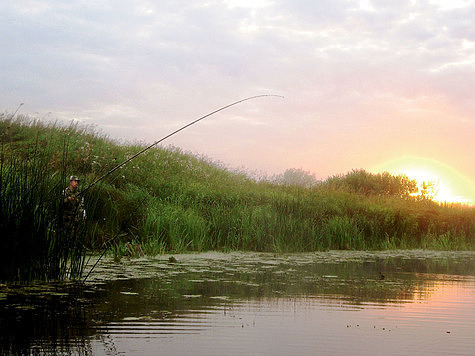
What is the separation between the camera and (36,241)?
22.2 ft

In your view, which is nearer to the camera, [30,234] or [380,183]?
[30,234]

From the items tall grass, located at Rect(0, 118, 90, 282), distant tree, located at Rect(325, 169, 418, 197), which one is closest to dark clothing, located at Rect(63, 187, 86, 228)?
tall grass, located at Rect(0, 118, 90, 282)

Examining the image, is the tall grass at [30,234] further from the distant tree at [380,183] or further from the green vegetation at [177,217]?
the distant tree at [380,183]

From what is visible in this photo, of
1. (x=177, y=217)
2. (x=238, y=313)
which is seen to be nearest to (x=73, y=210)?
(x=238, y=313)

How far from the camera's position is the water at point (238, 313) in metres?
4.51

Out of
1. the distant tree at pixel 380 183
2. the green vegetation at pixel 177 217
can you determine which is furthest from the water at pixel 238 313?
the distant tree at pixel 380 183

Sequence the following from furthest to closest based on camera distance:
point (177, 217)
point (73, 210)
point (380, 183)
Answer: point (380, 183) → point (177, 217) → point (73, 210)

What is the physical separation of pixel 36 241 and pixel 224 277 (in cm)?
306

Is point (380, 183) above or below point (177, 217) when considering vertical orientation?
above

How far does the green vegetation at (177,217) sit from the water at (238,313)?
30.5 inches

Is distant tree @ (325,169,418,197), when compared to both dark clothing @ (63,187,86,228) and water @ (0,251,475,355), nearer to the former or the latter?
water @ (0,251,475,355)

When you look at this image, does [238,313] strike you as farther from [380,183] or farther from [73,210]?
[380,183]

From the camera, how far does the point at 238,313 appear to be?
5.80 metres

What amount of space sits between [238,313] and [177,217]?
8.51 meters
